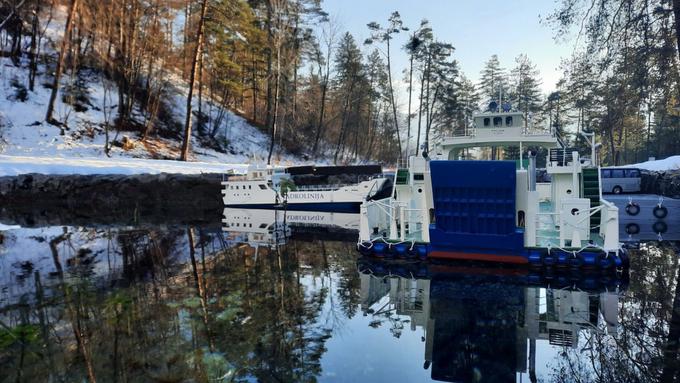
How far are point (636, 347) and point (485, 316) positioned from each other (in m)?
2.14

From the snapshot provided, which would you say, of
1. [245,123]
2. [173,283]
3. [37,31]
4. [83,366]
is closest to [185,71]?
[245,123]

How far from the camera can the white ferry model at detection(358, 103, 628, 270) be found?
945 cm

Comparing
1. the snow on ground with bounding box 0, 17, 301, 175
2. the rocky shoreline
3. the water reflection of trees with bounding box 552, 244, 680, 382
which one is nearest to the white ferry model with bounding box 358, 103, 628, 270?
the water reflection of trees with bounding box 552, 244, 680, 382

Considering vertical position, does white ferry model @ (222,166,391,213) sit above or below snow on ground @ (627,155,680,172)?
below

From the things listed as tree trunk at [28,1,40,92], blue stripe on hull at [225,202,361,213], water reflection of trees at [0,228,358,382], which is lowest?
water reflection of trees at [0,228,358,382]

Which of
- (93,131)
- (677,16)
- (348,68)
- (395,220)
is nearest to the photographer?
(395,220)

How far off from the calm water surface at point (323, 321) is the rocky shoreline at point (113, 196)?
10.3 m

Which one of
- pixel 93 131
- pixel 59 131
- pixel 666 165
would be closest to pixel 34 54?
pixel 59 131

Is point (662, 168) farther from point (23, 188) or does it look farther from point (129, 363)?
point (23, 188)

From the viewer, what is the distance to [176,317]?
6.76 m

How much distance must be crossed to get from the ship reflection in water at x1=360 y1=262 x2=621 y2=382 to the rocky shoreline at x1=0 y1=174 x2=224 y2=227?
13780 mm

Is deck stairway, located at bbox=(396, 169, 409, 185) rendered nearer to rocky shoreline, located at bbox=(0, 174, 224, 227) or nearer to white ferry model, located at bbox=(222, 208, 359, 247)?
white ferry model, located at bbox=(222, 208, 359, 247)

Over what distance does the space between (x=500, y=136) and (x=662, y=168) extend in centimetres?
1988

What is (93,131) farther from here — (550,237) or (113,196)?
(550,237)
